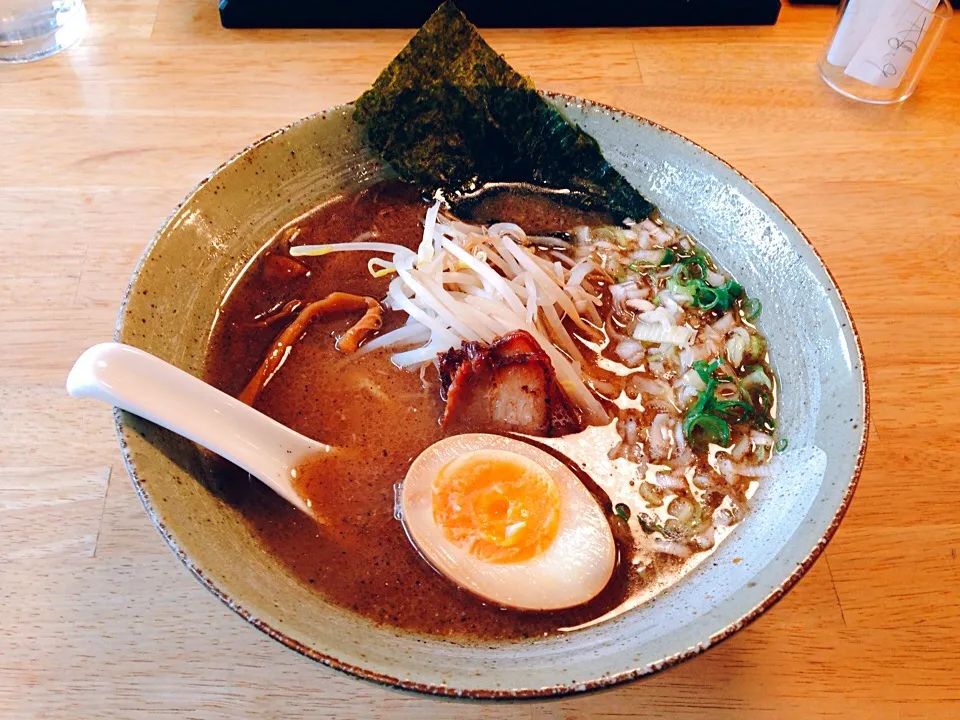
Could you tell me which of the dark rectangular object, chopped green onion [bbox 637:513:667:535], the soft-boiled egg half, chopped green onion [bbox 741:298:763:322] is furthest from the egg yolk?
the dark rectangular object

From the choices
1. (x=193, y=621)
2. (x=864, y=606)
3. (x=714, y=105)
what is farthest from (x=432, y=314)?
(x=714, y=105)

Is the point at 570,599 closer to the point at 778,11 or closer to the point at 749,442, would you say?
the point at 749,442

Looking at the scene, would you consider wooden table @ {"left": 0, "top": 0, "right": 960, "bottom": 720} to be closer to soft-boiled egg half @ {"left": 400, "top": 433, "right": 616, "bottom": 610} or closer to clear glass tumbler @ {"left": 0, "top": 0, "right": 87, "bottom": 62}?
clear glass tumbler @ {"left": 0, "top": 0, "right": 87, "bottom": 62}

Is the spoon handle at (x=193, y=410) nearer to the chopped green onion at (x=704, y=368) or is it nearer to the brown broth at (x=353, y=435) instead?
the brown broth at (x=353, y=435)

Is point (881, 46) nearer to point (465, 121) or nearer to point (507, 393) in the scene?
point (465, 121)

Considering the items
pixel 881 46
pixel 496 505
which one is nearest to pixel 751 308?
pixel 496 505

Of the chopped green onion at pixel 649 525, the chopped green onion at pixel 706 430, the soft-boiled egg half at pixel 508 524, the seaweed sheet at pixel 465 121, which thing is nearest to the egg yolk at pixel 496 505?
the soft-boiled egg half at pixel 508 524
